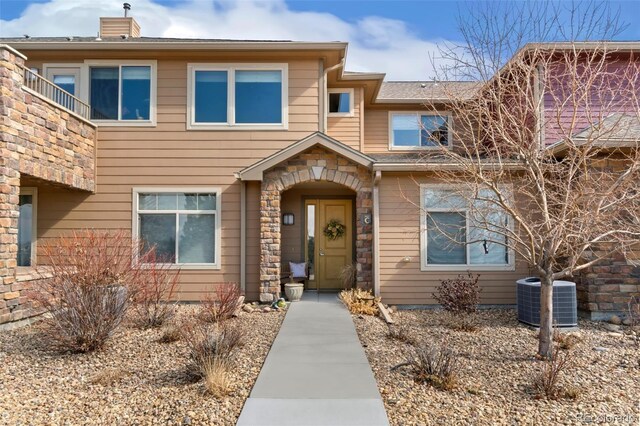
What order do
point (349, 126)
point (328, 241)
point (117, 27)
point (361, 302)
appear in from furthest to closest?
point (117, 27)
point (349, 126)
point (328, 241)
point (361, 302)

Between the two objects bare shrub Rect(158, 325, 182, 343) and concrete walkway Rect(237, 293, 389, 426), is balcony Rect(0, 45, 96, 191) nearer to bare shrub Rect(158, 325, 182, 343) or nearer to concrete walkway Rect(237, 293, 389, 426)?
bare shrub Rect(158, 325, 182, 343)

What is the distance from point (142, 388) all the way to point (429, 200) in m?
6.47

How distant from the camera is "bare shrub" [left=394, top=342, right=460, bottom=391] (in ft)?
13.8

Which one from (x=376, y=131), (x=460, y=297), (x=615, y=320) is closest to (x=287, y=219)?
(x=376, y=131)

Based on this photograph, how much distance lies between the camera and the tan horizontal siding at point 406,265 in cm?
849

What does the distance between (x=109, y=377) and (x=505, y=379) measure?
446cm

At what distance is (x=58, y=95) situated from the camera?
28.6ft

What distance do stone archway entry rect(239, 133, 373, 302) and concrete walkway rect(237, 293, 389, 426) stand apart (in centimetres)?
204

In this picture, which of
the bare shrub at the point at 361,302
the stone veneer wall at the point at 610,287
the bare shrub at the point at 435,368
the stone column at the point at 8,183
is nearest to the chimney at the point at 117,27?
the stone column at the point at 8,183

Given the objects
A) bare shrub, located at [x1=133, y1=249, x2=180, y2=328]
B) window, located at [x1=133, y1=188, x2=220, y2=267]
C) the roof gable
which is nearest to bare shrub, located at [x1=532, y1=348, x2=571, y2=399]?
the roof gable

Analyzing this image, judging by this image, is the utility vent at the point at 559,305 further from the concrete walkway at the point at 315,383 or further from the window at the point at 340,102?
the window at the point at 340,102

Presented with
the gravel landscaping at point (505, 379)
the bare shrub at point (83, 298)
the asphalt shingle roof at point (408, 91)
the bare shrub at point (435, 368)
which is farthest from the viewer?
the asphalt shingle roof at point (408, 91)

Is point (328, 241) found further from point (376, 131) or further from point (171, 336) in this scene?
point (171, 336)

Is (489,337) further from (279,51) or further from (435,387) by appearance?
(279,51)
